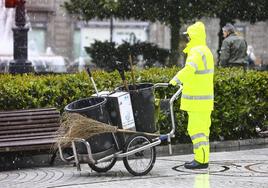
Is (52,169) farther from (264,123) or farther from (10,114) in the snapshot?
(264,123)

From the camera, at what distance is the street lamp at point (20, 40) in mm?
15242

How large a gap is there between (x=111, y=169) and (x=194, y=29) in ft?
7.45

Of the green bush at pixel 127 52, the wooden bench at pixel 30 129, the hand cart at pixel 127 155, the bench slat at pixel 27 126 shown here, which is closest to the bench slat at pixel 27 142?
the wooden bench at pixel 30 129

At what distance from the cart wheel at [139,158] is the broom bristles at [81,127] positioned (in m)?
0.38

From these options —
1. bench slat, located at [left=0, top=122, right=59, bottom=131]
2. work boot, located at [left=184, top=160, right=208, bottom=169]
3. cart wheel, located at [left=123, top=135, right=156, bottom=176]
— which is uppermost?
bench slat, located at [left=0, top=122, right=59, bottom=131]

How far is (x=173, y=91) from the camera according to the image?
40.2 feet

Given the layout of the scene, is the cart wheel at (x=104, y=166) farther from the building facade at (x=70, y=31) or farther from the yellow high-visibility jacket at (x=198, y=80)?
the building facade at (x=70, y=31)

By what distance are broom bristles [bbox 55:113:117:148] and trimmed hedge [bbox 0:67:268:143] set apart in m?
1.96

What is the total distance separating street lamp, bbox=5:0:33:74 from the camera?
15.2 metres

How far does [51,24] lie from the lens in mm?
43125

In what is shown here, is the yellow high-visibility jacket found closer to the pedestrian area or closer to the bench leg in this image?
the pedestrian area

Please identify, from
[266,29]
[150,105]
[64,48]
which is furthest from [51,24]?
[150,105]

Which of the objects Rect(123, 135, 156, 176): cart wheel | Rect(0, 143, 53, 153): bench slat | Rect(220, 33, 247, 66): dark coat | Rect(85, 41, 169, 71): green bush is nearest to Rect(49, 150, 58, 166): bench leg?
Rect(0, 143, 53, 153): bench slat

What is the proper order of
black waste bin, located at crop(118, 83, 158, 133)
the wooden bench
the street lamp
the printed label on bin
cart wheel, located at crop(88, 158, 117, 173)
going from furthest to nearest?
the street lamp < the wooden bench < cart wheel, located at crop(88, 158, 117, 173) < black waste bin, located at crop(118, 83, 158, 133) < the printed label on bin
